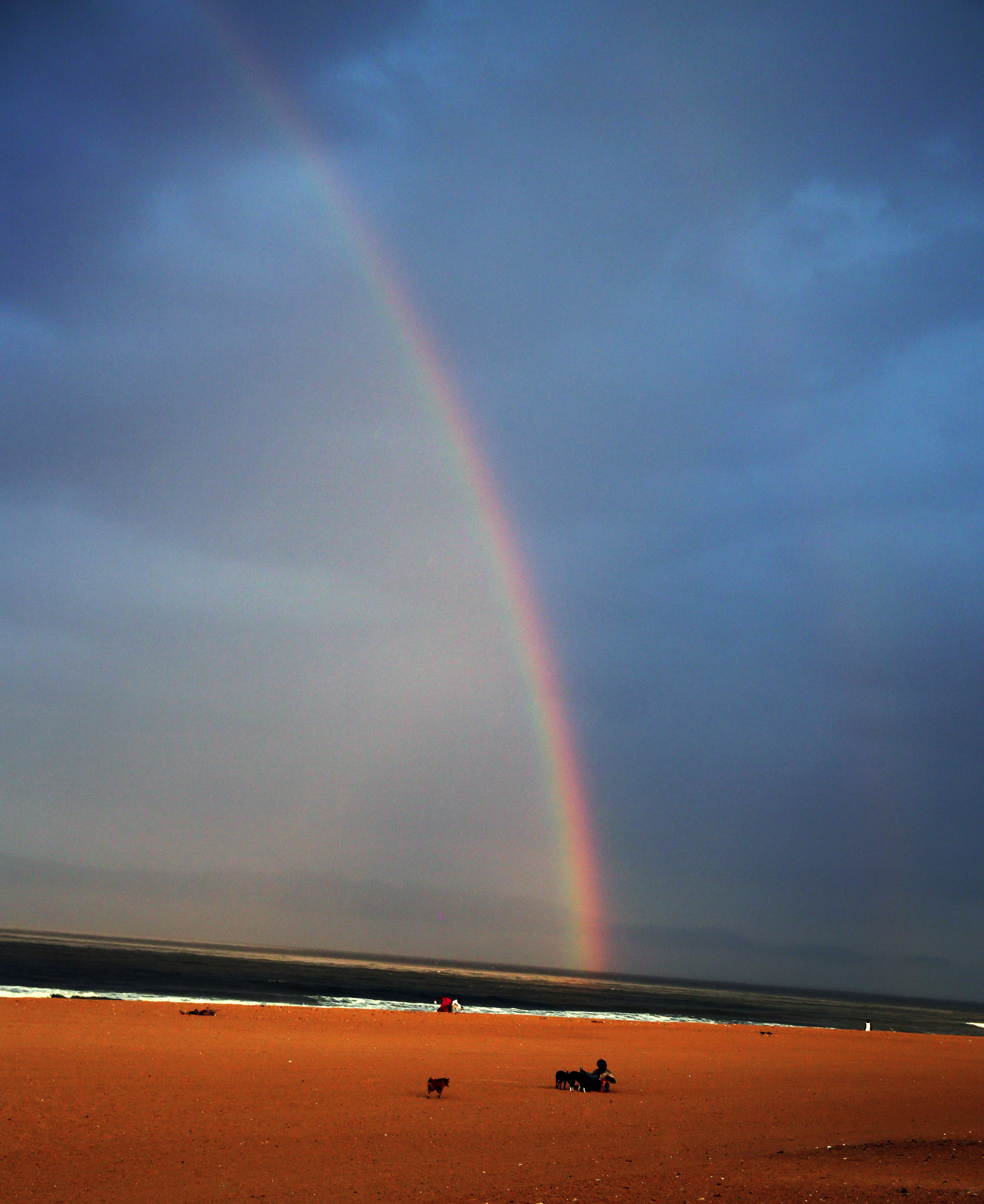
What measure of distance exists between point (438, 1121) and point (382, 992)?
208ft

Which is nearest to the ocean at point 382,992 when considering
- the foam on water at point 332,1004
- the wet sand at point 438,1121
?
the foam on water at point 332,1004

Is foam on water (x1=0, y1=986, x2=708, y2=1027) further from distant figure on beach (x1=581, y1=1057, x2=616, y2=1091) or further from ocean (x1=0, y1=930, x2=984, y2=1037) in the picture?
distant figure on beach (x1=581, y1=1057, x2=616, y2=1091)

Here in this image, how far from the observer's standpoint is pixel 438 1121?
15.1 meters

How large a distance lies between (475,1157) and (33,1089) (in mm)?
8268

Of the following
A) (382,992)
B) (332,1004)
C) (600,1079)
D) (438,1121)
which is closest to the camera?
(438,1121)

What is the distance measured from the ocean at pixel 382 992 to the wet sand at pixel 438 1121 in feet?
71.8

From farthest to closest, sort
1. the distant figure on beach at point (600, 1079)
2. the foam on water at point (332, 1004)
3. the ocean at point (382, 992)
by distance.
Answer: the ocean at point (382, 992), the foam on water at point (332, 1004), the distant figure on beach at point (600, 1079)

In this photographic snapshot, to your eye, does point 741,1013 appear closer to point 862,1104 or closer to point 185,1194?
point 862,1104

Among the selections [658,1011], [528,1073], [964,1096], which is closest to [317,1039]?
[528,1073]

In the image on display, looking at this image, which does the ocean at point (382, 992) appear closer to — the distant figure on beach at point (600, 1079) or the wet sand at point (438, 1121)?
the wet sand at point (438, 1121)

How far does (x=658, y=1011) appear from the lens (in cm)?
6994

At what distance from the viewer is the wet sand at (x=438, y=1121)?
35.8 ft

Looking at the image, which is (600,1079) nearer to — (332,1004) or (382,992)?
(332,1004)

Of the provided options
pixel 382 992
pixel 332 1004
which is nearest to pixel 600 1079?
pixel 332 1004
